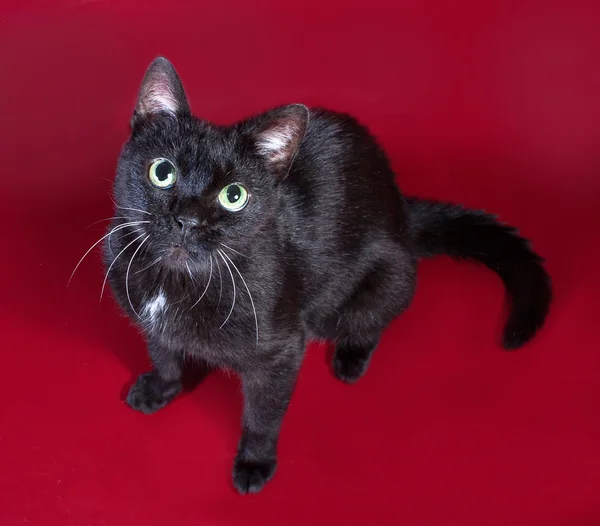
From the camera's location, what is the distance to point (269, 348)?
1250 millimetres

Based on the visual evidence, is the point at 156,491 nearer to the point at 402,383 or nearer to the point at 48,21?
the point at 402,383

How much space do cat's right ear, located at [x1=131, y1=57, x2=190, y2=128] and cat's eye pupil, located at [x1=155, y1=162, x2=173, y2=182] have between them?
4.0 inches

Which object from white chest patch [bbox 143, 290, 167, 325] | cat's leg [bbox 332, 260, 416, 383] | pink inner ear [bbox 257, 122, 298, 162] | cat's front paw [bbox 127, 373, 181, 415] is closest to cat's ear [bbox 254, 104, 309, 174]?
pink inner ear [bbox 257, 122, 298, 162]

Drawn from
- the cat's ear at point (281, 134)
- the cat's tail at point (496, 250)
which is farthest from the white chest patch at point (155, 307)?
the cat's tail at point (496, 250)

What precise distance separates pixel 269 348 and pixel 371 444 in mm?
311

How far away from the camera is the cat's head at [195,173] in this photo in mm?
1117

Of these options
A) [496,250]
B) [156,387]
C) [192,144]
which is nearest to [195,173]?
[192,144]

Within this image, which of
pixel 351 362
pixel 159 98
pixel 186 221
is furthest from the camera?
pixel 351 362

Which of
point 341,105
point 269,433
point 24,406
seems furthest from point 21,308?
point 341,105

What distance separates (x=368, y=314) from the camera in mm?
1505

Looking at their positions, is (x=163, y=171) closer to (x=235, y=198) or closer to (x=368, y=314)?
(x=235, y=198)

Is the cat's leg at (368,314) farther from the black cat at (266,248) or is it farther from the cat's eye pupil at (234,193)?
the cat's eye pupil at (234,193)

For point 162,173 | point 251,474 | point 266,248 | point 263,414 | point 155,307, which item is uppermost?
point 162,173

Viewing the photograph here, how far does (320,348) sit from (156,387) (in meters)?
0.34
